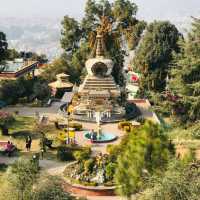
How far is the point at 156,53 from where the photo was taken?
46.7m

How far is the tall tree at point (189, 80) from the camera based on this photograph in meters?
21.0

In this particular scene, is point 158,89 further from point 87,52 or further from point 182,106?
point 182,106

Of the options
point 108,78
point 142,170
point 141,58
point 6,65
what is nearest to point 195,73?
point 142,170

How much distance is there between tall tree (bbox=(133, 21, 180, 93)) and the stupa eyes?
16.8 ft

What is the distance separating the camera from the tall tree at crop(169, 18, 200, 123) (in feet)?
68.8

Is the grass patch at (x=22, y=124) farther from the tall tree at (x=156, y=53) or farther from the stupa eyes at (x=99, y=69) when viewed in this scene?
the tall tree at (x=156, y=53)

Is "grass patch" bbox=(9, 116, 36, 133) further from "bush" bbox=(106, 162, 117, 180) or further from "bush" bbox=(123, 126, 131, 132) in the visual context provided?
"bush" bbox=(106, 162, 117, 180)

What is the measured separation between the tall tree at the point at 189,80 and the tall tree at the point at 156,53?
2285cm

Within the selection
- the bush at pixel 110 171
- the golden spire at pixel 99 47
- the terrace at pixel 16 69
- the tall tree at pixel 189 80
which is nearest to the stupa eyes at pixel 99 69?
the golden spire at pixel 99 47

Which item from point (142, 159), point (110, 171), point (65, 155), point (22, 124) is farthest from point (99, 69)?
point (142, 159)

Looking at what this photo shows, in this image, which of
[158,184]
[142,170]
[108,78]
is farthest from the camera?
[108,78]

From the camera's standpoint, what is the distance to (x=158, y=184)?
1562 cm

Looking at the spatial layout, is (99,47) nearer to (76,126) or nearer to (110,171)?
(76,126)

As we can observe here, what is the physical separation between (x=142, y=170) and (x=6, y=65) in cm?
3797
